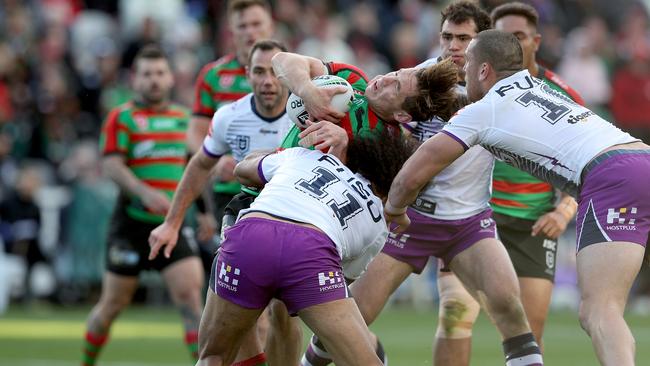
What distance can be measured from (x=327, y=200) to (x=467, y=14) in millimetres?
2589

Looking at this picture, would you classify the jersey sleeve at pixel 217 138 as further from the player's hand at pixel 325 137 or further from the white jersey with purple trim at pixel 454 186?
the player's hand at pixel 325 137

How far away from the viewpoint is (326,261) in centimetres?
625

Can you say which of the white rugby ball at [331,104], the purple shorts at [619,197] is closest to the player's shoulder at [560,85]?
the purple shorts at [619,197]

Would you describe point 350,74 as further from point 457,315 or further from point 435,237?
point 457,315

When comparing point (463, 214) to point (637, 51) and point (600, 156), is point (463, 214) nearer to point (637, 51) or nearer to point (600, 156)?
point (600, 156)

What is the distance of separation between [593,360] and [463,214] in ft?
13.9

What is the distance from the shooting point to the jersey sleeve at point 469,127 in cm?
699

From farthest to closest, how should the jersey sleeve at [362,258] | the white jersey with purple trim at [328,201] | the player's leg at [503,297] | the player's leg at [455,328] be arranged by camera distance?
the player's leg at [455,328] < the player's leg at [503,297] < the jersey sleeve at [362,258] < the white jersey with purple trim at [328,201]

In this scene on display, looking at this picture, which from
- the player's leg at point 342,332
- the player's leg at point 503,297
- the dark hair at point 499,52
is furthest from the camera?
the player's leg at point 503,297

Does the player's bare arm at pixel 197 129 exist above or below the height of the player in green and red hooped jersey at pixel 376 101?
below

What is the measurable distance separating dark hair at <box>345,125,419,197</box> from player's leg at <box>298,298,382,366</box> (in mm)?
771

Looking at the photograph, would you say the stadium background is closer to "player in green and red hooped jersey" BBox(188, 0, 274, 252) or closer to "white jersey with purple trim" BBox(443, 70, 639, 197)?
"player in green and red hooped jersey" BBox(188, 0, 274, 252)

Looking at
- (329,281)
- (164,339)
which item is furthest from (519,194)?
(164,339)

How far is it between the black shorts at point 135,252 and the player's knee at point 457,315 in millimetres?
2798
